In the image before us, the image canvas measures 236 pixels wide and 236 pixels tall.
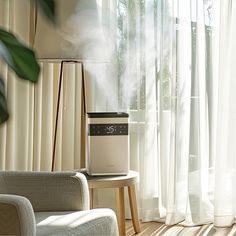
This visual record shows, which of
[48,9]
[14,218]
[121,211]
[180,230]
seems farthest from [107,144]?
[48,9]

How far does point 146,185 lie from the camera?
3.43m

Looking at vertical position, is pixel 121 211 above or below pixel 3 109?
below

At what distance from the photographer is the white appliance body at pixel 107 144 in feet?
9.34

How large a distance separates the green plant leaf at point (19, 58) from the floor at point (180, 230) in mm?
2638

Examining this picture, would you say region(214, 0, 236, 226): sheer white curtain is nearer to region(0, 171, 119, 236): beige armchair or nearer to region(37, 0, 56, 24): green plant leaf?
region(0, 171, 119, 236): beige armchair

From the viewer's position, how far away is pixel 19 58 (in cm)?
65

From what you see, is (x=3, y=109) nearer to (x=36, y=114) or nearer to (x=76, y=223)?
(x=76, y=223)

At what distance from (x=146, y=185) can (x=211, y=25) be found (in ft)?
4.03

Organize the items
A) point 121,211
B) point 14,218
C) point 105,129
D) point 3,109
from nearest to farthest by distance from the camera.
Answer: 1. point 3,109
2. point 14,218
3. point 105,129
4. point 121,211

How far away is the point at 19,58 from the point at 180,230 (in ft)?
9.09

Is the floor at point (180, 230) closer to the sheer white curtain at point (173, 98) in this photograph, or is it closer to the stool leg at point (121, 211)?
the sheer white curtain at point (173, 98)

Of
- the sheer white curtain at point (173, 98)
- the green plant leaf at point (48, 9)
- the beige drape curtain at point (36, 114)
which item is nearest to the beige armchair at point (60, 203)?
the beige drape curtain at point (36, 114)

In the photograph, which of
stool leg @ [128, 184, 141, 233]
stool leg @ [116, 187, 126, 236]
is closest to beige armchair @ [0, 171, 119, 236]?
stool leg @ [116, 187, 126, 236]

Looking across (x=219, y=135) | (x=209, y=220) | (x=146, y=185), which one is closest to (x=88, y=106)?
(x=146, y=185)
